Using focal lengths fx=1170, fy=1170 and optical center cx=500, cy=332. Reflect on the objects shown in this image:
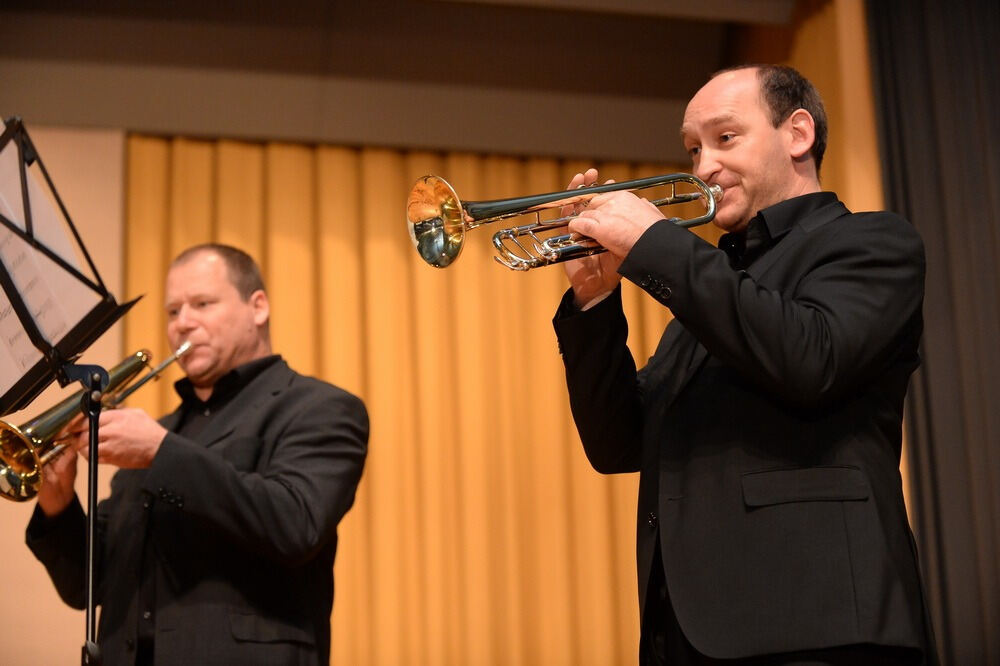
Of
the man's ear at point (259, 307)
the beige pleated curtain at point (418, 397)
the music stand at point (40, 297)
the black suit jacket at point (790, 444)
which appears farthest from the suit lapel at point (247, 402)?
the beige pleated curtain at point (418, 397)

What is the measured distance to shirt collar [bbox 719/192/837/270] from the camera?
1.98m

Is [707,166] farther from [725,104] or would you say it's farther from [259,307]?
[259,307]

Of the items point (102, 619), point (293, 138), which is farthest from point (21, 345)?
point (293, 138)

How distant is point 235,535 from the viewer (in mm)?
2486

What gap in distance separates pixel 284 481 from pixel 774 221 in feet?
4.12

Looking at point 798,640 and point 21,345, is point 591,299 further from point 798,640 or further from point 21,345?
point 21,345

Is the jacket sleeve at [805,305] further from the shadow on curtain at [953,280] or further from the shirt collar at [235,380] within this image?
the shadow on curtain at [953,280]

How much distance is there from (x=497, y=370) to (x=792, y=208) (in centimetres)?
262

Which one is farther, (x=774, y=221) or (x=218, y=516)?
(x=218, y=516)

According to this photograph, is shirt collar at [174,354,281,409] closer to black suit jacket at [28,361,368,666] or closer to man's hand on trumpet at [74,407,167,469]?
black suit jacket at [28,361,368,666]

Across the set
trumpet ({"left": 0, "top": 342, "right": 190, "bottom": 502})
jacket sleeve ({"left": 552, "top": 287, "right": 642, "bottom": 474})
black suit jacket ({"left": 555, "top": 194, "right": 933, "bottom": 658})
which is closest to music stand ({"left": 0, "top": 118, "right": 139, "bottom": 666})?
trumpet ({"left": 0, "top": 342, "right": 190, "bottom": 502})

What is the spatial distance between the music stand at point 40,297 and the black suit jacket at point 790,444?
101cm

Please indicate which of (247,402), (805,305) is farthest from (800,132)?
(247,402)

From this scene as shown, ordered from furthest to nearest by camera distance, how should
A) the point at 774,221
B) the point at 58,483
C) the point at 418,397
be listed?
the point at 418,397 → the point at 58,483 → the point at 774,221
